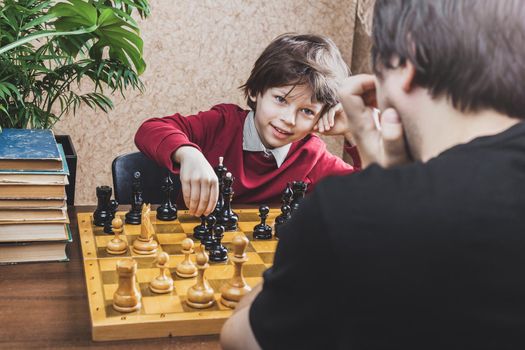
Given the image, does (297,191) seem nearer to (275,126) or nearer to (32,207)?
(275,126)

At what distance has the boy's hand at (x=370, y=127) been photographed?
95 cm

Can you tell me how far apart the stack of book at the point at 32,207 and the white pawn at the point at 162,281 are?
0.31 metres

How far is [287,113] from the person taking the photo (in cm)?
214

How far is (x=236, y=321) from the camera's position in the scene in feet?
2.97

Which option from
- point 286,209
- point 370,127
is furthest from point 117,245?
point 370,127

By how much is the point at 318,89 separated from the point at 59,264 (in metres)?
1.05

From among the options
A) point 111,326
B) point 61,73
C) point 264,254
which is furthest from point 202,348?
point 61,73

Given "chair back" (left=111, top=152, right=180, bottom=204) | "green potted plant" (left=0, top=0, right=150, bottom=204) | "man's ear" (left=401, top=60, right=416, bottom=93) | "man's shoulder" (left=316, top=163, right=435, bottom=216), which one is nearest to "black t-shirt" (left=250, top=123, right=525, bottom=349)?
"man's shoulder" (left=316, top=163, right=435, bottom=216)

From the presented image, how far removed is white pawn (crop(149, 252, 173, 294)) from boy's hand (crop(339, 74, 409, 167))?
1.52ft

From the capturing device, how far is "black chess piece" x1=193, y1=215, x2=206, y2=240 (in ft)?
5.54

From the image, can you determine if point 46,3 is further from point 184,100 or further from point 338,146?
point 338,146

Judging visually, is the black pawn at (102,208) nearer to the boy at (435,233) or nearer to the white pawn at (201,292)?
the white pawn at (201,292)

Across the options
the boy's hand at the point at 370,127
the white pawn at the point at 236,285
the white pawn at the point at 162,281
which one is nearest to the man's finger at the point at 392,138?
the boy's hand at the point at 370,127

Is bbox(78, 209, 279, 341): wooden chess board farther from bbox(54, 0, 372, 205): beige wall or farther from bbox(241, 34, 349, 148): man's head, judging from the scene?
bbox(54, 0, 372, 205): beige wall
